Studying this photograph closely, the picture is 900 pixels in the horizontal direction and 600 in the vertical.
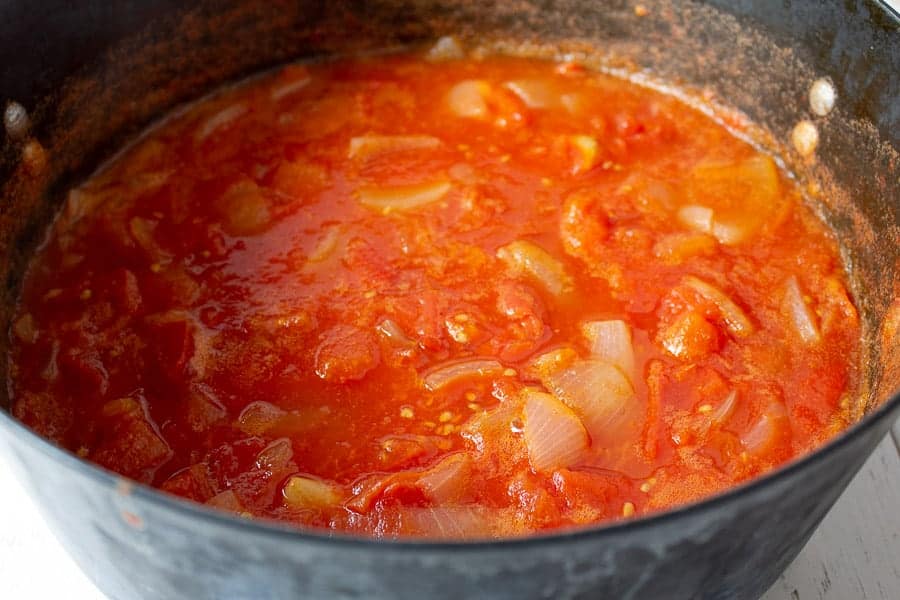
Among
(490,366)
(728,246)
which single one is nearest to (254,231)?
(490,366)

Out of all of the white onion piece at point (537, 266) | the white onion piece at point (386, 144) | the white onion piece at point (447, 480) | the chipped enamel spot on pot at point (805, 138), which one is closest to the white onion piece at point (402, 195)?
the white onion piece at point (386, 144)

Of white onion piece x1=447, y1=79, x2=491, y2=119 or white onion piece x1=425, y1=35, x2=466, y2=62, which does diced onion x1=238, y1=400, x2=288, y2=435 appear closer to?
white onion piece x1=447, y1=79, x2=491, y2=119

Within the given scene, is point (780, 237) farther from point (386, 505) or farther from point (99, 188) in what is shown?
point (99, 188)

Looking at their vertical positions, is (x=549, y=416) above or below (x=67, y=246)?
above

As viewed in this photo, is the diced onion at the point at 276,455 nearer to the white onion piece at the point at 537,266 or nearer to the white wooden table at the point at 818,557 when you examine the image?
the white wooden table at the point at 818,557

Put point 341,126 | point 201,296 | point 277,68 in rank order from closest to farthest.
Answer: point 201,296, point 341,126, point 277,68

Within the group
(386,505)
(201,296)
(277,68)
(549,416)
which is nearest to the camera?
(386,505)

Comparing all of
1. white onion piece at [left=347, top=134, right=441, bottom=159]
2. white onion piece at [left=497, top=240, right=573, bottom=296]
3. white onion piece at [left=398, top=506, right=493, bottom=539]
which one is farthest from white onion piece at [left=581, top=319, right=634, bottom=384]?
white onion piece at [left=347, top=134, right=441, bottom=159]
